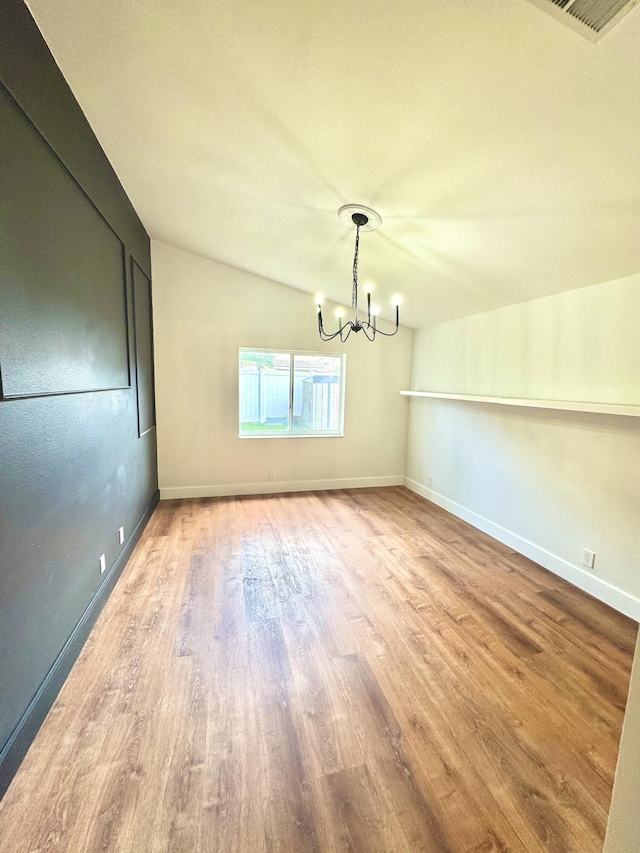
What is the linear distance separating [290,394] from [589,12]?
3836mm

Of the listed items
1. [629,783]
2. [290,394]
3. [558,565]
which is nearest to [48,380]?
[629,783]

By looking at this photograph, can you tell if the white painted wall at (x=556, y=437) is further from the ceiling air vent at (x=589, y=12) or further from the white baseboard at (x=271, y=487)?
the ceiling air vent at (x=589, y=12)

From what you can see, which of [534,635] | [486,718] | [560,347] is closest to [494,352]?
[560,347]

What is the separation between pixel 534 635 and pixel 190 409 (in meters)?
3.91

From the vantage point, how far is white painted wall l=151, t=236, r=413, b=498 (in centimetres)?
401

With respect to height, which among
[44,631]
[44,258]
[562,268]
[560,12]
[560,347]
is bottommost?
[44,631]

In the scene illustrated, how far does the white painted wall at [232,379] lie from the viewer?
13.2ft

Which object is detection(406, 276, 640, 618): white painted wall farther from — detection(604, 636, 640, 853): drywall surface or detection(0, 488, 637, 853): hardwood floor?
detection(604, 636, 640, 853): drywall surface

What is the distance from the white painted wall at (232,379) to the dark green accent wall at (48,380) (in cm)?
147

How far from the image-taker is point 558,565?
2.76m

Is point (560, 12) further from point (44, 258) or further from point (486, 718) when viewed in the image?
point (486, 718)

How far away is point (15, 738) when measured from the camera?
129 cm

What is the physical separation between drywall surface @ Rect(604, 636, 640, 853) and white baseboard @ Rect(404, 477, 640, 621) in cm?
209

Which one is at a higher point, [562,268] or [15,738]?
[562,268]
